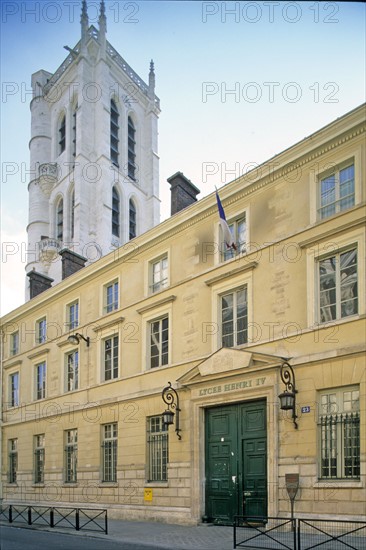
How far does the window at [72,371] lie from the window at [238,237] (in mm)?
8894

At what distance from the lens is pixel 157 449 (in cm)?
1847

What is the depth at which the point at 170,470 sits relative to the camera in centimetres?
1747

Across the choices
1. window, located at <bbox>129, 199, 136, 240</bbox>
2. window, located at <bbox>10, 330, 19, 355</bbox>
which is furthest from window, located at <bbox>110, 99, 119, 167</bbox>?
window, located at <bbox>10, 330, 19, 355</bbox>

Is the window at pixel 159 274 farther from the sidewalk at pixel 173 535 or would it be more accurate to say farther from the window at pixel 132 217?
the window at pixel 132 217

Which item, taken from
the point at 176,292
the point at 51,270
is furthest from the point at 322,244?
the point at 51,270

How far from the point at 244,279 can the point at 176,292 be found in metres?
2.91

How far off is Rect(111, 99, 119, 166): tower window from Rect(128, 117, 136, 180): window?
80.4 inches

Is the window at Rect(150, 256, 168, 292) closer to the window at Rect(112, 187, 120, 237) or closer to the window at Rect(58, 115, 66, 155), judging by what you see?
the window at Rect(112, 187, 120, 237)

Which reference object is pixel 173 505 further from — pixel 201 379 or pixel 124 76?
pixel 124 76

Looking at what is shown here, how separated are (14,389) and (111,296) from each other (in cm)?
916

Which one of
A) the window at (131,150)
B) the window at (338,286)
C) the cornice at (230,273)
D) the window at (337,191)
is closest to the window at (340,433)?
the window at (338,286)

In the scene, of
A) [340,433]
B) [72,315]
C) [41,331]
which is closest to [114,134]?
[41,331]

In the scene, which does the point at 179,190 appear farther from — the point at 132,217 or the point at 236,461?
the point at 132,217

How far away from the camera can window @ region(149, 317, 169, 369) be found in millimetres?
18922
